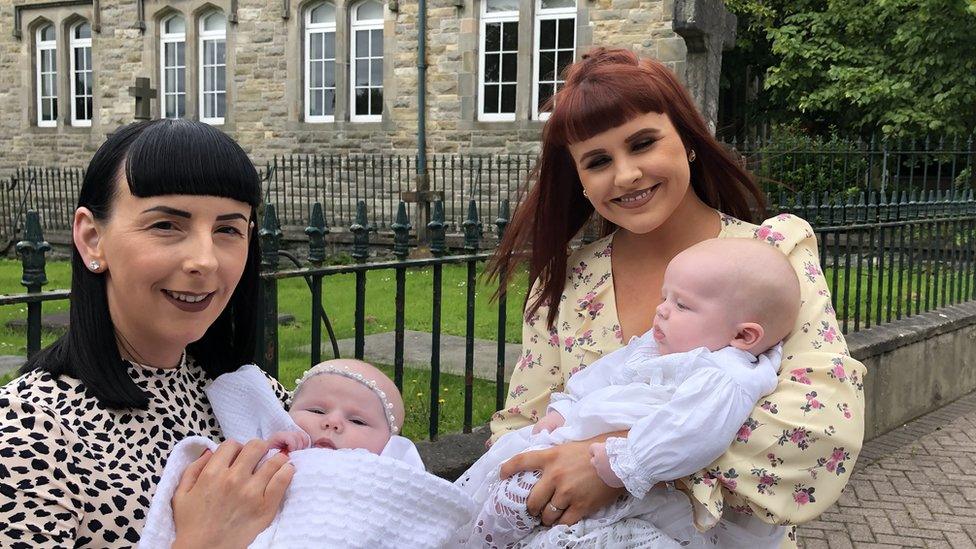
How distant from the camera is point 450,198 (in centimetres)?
1655

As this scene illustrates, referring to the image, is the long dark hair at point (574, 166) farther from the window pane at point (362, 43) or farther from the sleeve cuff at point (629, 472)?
the window pane at point (362, 43)

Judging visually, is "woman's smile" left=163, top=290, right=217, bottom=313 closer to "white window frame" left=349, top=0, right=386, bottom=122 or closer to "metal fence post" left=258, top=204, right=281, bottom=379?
"metal fence post" left=258, top=204, right=281, bottom=379

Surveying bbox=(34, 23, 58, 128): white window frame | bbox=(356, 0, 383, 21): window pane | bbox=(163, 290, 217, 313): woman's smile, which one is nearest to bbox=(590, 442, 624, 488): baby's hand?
bbox=(163, 290, 217, 313): woman's smile

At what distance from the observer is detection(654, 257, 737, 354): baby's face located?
2.02 m

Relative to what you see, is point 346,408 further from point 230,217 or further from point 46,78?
point 46,78

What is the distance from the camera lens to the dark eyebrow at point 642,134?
2.25m

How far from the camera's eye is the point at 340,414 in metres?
2.00

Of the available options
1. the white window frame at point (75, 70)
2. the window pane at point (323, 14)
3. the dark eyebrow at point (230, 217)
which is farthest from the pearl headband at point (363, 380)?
the white window frame at point (75, 70)

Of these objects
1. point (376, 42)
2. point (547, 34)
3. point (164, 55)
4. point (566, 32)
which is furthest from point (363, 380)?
point (164, 55)

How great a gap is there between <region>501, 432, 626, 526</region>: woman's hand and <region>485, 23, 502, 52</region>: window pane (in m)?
15.2

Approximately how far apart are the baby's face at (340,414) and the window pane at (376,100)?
53.1 feet

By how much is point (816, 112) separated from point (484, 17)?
304 inches

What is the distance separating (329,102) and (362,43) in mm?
1392

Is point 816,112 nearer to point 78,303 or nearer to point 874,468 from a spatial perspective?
point 874,468
